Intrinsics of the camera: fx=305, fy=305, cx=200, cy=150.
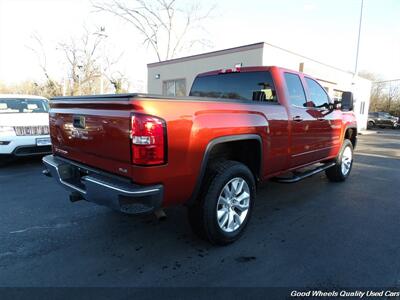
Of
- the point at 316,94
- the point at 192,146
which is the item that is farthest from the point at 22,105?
the point at 316,94

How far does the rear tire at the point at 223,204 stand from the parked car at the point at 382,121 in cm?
3249

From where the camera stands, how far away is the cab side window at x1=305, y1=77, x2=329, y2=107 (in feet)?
15.9

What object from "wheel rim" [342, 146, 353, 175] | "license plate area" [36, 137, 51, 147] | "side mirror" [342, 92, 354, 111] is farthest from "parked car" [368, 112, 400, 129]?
"license plate area" [36, 137, 51, 147]

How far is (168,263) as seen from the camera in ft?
9.61

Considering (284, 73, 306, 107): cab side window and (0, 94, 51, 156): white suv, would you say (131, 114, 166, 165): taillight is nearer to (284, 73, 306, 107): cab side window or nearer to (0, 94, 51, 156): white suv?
(284, 73, 306, 107): cab side window

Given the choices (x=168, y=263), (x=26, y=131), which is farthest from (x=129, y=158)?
(x=26, y=131)

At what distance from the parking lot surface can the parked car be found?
98.4ft

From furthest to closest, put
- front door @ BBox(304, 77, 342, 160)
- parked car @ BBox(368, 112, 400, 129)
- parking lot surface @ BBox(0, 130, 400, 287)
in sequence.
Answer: parked car @ BBox(368, 112, 400, 129)
front door @ BBox(304, 77, 342, 160)
parking lot surface @ BBox(0, 130, 400, 287)

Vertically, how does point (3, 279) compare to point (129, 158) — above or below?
below

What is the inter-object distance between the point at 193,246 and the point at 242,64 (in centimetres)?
1265

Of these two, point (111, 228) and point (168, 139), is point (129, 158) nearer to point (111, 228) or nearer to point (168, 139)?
point (168, 139)

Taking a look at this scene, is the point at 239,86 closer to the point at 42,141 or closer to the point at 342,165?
the point at 342,165

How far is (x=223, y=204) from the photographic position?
3.22 metres

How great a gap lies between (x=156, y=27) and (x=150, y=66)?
860cm
